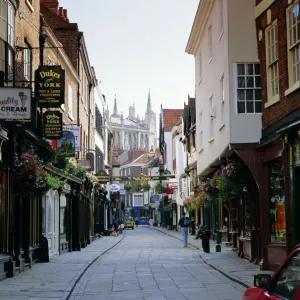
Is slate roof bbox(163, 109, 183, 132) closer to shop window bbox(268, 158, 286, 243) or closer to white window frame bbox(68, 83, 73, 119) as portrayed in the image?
white window frame bbox(68, 83, 73, 119)

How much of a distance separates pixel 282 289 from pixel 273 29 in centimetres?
1254

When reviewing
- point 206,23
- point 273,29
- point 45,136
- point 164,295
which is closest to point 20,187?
point 45,136

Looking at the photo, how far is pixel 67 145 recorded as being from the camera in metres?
26.1

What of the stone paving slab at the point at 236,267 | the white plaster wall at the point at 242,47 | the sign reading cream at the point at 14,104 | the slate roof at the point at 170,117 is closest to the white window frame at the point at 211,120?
the white plaster wall at the point at 242,47

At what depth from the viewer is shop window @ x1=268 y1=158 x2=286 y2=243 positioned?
17953mm

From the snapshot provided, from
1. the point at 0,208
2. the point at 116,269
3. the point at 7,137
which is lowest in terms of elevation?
the point at 116,269

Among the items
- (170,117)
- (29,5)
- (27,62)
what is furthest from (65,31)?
(170,117)

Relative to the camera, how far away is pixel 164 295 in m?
13.8

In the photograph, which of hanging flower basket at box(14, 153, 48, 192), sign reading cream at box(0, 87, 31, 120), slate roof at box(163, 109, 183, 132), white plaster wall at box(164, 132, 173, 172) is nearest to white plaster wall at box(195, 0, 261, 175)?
hanging flower basket at box(14, 153, 48, 192)

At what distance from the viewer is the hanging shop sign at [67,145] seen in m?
25.3

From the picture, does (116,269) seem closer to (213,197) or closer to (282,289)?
(213,197)

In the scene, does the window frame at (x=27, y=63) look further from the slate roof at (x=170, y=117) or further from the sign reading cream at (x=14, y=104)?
the slate roof at (x=170, y=117)

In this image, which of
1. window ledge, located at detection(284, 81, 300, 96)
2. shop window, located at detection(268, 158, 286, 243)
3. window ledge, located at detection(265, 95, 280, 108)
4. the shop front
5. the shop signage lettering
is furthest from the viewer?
shop window, located at detection(268, 158, 286, 243)

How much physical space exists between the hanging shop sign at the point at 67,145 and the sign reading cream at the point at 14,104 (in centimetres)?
924
